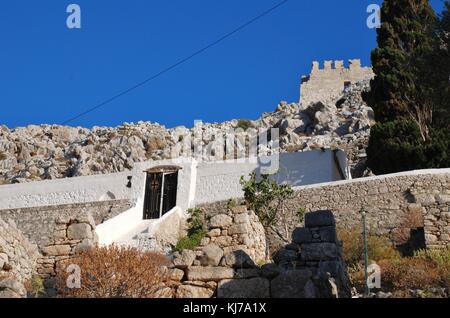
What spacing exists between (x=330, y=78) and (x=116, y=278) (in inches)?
2169

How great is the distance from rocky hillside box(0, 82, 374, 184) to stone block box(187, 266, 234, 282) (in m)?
22.6

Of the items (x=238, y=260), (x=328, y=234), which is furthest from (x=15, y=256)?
(x=328, y=234)

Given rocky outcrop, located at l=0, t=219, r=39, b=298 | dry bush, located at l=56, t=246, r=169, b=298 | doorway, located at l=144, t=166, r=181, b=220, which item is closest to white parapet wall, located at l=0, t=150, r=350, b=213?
doorway, located at l=144, t=166, r=181, b=220

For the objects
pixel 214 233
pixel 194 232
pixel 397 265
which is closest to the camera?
pixel 214 233

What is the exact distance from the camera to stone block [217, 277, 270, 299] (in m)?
7.48

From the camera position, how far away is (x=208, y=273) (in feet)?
26.2

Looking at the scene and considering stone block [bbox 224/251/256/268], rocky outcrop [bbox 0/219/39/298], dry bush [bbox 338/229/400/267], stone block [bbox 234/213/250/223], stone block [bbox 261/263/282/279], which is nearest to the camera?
stone block [bbox 261/263/282/279]

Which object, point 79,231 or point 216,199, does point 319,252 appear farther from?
point 216,199

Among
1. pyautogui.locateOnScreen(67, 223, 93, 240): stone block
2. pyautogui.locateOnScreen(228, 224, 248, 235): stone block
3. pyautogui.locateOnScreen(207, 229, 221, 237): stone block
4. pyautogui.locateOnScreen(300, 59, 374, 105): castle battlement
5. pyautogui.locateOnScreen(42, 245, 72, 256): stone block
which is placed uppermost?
pyautogui.locateOnScreen(300, 59, 374, 105): castle battlement

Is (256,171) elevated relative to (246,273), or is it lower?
elevated

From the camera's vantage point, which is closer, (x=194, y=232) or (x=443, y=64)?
(x=443, y=64)

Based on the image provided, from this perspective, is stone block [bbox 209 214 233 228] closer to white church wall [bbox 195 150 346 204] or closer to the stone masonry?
the stone masonry

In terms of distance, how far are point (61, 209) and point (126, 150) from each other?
13534 millimetres
